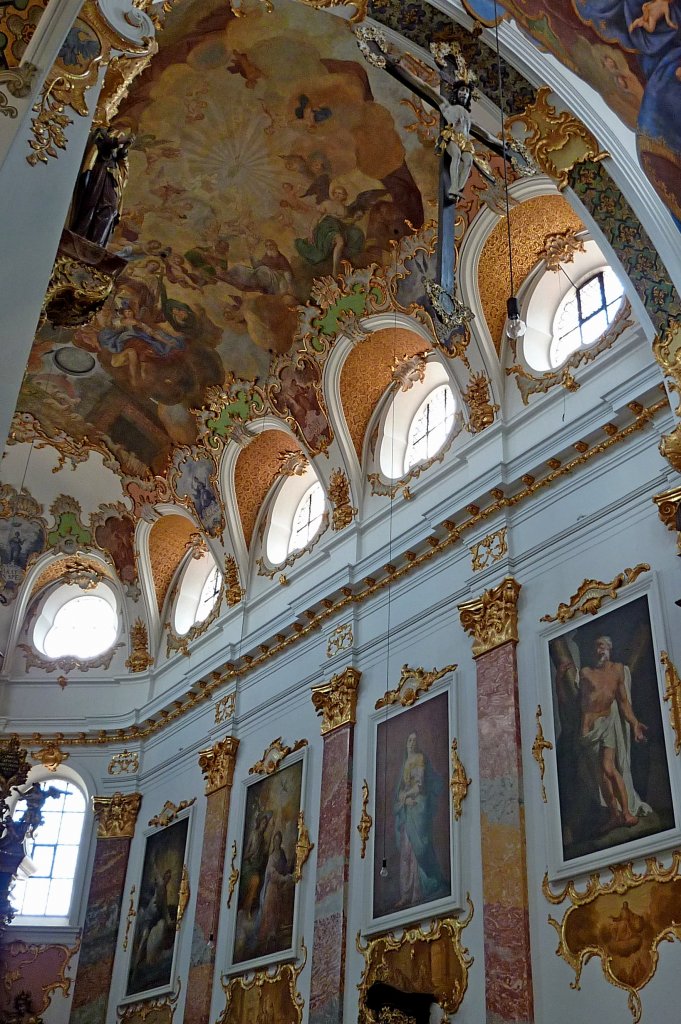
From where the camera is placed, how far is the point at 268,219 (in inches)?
587

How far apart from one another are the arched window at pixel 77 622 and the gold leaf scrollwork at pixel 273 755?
636 centimetres

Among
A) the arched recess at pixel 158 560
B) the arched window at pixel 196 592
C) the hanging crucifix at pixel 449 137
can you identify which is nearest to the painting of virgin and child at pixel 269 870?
the arched window at pixel 196 592

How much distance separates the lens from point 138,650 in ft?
66.0

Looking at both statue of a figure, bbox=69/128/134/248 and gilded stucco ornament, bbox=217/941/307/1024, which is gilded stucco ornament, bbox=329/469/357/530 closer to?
gilded stucco ornament, bbox=217/941/307/1024

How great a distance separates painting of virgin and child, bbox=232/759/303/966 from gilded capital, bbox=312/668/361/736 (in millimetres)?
880

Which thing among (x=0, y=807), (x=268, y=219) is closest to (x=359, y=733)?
(x=0, y=807)

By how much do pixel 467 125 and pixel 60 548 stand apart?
13.0 meters

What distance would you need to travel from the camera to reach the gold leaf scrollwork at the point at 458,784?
1145cm

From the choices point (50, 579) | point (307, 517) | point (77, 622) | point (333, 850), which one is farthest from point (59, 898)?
point (307, 517)

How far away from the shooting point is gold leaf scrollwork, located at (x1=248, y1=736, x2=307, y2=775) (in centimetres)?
1477

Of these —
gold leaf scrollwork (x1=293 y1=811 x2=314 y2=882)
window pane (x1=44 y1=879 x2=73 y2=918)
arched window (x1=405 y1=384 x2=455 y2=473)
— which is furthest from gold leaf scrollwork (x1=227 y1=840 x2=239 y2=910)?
arched window (x1=405 y1=384 x2=455 y2=473)

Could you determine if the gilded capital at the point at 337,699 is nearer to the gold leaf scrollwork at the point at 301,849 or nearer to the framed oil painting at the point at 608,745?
the gold leaf scrollwork at the point at 301,849

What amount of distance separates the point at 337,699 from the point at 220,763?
298 cm

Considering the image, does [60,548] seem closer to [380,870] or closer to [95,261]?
[380,870]
